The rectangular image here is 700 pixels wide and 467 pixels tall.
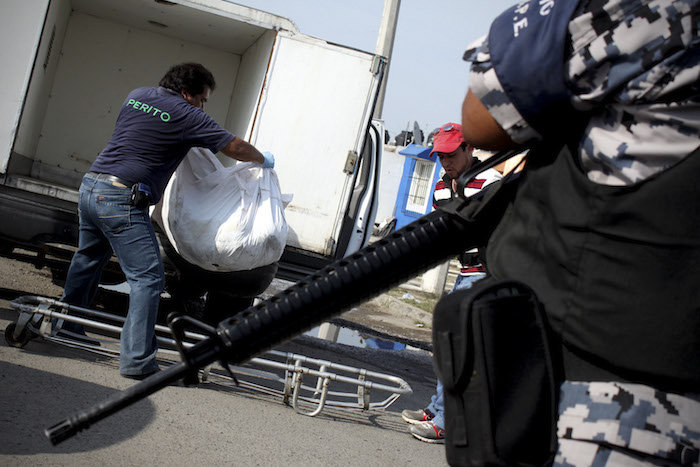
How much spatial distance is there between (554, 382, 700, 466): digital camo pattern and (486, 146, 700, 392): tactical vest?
3cm

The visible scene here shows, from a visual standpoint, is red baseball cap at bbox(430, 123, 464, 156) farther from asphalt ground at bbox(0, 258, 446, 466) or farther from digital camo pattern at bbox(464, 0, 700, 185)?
digital camo pattern at bbox(464, 0, 700, 185)

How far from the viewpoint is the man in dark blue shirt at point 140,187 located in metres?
3.74

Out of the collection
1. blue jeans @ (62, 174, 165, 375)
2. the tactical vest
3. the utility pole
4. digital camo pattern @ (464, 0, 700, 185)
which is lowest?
blue jeans @ (62, 174, 165, 375)

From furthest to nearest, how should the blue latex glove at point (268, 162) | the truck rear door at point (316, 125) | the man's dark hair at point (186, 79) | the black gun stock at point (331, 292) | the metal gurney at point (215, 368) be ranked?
the truck rear door at point (316, 125), the blue latex glove at point (268, 162), the man's dark hair at point (186, 79), the metal gurney at point (215, 368), the black gun stock at point (331, 292)

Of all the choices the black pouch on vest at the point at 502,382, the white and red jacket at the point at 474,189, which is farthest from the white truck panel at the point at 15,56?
the black pouch on vest at the point at 502,382

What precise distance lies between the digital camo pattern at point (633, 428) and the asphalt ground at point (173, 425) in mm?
2250

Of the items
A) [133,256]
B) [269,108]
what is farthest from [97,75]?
[133,256]

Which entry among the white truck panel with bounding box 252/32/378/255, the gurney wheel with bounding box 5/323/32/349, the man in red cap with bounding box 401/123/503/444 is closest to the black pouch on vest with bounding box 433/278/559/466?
the man in red cap with bounding box 401/123/503/444

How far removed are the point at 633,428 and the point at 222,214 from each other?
3254mm

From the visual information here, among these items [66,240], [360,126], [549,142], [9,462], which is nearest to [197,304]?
[66,240]

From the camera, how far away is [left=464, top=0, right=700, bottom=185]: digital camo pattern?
1061mm

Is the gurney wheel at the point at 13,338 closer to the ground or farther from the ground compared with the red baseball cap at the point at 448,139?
closer to the ground

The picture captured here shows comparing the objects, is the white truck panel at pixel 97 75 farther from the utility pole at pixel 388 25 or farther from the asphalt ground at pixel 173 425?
the utility pole at pixel 388 25

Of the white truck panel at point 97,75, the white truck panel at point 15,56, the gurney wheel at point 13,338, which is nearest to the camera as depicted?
the gurney wheel at point 13,338
